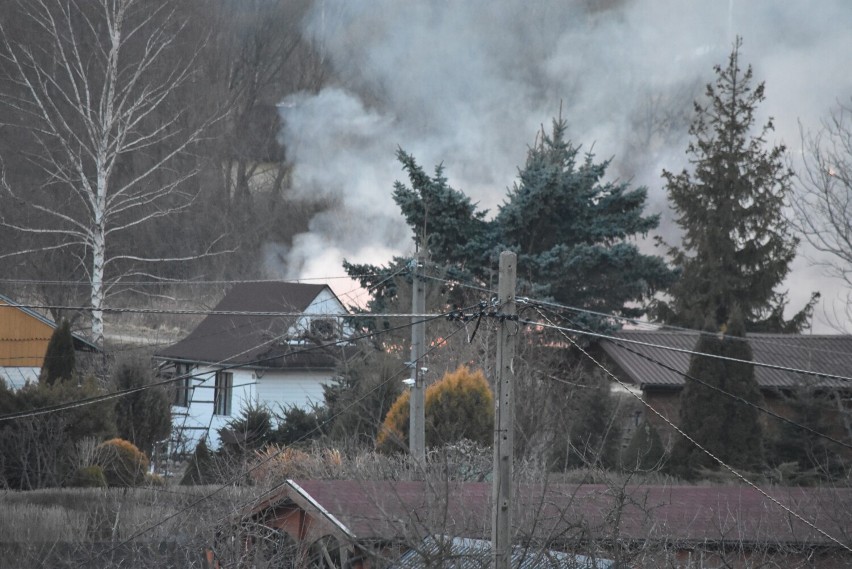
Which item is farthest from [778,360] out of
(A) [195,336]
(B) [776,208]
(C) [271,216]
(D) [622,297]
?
(C) [271,216]

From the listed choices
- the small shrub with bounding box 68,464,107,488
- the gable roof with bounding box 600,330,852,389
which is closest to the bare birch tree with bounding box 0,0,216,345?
the gable roof with bounding box 600,330,852,389

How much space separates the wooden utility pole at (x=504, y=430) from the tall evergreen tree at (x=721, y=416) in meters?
16.4

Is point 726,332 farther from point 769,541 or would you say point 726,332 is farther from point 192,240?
point 192,240

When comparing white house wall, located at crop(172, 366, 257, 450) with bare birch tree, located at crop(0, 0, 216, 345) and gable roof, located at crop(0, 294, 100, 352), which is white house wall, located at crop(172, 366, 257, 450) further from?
bare birch tree, located at crop(0, 0, 216, 345)

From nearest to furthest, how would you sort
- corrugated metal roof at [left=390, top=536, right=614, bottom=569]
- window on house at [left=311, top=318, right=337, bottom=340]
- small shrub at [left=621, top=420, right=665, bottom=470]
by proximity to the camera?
corrugated metal roof at [left=390, top=536, right=614, bottom=569] < small shrub at [left=621, top=420, right=665, bottom=470] < window on house at [left=311, top=318, right=337, bottom=340]

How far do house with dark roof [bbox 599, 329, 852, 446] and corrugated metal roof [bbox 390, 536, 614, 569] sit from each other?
65.5ft

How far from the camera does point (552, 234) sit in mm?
40188

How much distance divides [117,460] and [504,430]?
1481cm

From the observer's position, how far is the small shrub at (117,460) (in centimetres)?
2262

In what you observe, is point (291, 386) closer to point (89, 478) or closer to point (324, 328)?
point (324, 328)

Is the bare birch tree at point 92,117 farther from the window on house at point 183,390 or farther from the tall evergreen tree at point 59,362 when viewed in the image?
the tall evergreen tree at point 59,362

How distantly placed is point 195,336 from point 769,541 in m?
33.6

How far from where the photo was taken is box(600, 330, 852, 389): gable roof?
3259 centimetres

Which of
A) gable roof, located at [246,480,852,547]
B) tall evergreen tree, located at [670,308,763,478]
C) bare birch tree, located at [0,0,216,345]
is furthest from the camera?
bare birch tree, located at [0,0,216,345]
